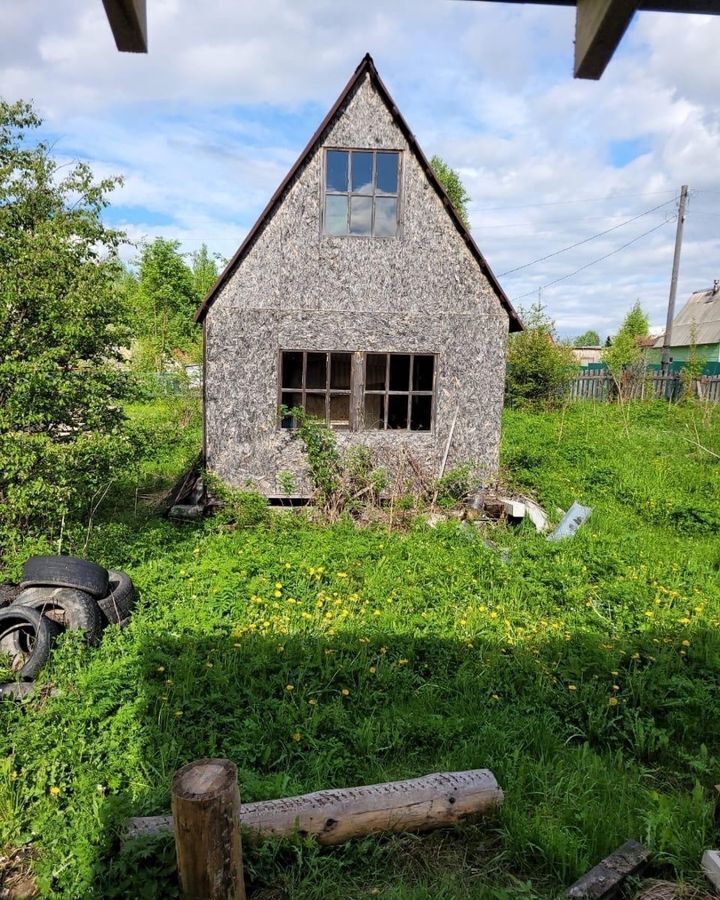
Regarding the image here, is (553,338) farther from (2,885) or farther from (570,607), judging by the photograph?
(2,885)

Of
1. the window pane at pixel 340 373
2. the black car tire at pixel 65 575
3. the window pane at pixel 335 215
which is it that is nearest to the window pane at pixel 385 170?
the window pane at pixel 335 215

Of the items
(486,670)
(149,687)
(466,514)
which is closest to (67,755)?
(149,687)

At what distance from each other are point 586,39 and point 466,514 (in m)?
8.29

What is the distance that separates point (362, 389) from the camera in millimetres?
9414

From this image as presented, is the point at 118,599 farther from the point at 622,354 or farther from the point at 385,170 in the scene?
the point at 622,354

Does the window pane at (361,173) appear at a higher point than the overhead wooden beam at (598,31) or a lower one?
higher

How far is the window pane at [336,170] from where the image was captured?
9.05 metres

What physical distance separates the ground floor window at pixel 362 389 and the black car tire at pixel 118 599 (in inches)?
160

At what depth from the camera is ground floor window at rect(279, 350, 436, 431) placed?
30.9ft

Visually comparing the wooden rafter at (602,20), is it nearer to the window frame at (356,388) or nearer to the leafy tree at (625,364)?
the window frame at (356,388)

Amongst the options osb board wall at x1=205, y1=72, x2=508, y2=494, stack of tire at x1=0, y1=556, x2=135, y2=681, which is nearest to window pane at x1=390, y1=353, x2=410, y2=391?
osb board wall at x1=205, y1=72, x2=508, y2=494

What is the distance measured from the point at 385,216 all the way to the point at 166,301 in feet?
51.8

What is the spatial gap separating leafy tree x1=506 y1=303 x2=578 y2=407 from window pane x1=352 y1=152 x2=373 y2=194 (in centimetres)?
1106

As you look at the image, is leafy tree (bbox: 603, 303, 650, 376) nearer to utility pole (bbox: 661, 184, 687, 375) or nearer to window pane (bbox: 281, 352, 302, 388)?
utility pole (bbox: 661, 184, 687, 375)
